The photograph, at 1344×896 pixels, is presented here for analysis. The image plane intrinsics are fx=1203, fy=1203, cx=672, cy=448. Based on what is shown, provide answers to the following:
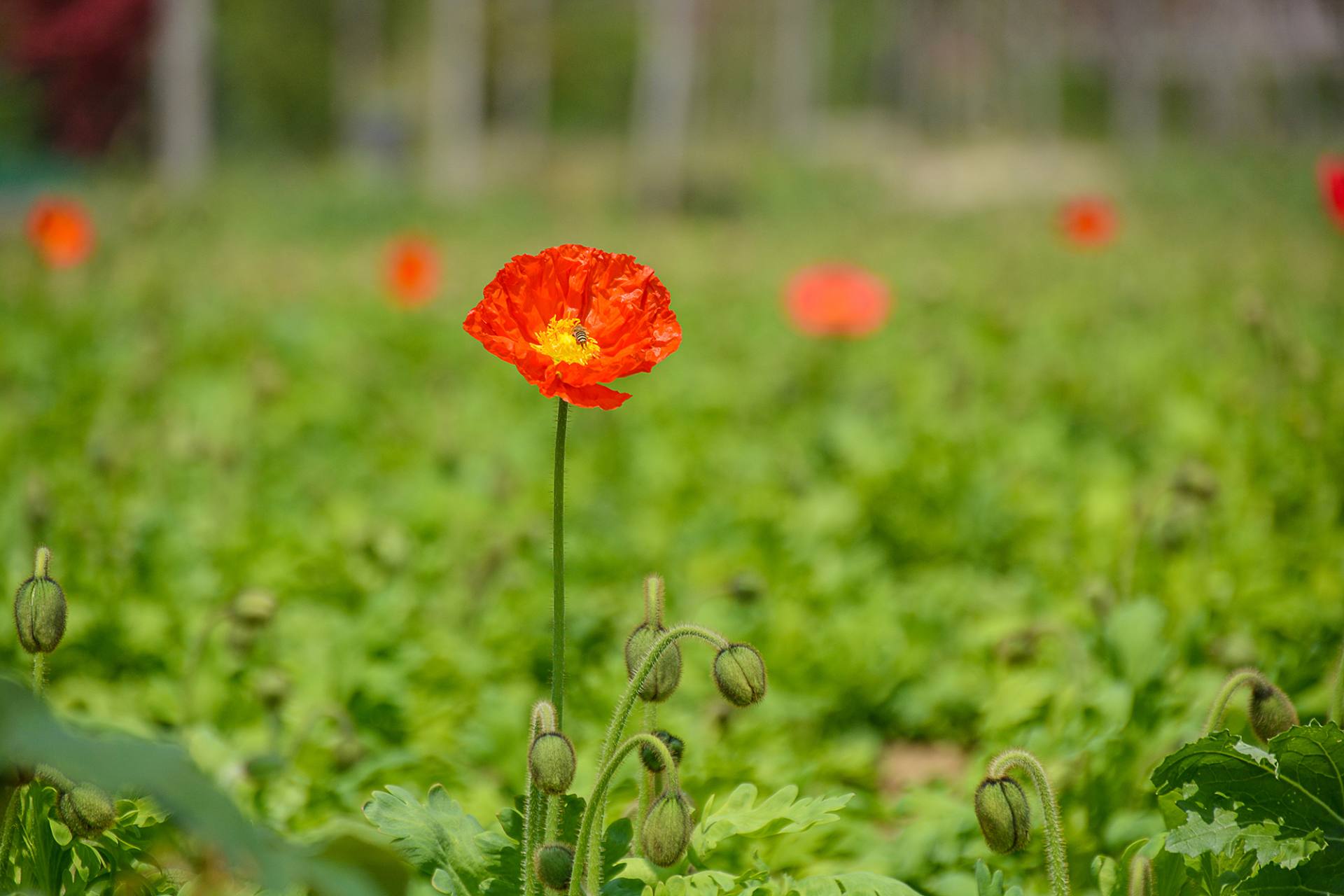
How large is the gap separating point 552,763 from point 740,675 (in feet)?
0.65

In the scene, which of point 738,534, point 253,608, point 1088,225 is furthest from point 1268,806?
point 1088,225

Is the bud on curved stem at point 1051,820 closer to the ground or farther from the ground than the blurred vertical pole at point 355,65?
farther from the ground

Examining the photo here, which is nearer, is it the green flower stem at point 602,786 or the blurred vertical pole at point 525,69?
the green flower stem at point 602,786

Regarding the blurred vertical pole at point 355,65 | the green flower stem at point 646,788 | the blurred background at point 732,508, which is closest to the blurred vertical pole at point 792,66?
the blurred vertical pole at point 355,65

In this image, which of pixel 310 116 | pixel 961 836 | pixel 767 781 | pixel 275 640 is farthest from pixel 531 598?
pixel 310 116

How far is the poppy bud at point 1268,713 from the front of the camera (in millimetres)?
1221

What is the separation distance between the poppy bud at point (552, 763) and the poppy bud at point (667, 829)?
3.9 inches

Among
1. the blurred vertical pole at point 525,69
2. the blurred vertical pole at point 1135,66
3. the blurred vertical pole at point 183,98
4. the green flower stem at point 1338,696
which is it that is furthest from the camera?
the blurred vertical pole at point 1135,66

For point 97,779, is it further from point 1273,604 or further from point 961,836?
point 1273,604

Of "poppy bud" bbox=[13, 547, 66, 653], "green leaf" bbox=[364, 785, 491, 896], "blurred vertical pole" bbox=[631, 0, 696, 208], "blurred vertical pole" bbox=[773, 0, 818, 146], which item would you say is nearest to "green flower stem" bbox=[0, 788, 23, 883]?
"poppy bud" bbox=[13, 547, 66, 653]

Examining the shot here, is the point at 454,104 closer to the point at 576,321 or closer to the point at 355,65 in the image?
the point at 355,65

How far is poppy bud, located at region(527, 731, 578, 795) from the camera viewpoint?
0.99 metres

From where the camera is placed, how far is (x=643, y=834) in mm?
1057

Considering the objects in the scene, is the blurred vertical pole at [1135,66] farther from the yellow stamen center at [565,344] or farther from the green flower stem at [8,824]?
the green flower stem at [8,824]
